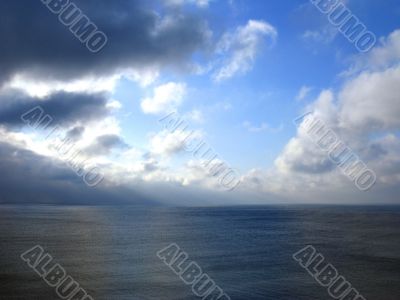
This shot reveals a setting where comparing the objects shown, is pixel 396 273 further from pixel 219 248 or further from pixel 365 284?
pixel 219 248

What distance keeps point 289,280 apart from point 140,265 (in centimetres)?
1669

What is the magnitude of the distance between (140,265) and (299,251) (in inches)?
1087

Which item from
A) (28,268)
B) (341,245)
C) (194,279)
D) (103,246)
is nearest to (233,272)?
(194,279)

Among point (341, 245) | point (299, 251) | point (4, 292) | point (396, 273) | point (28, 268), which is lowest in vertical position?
point (4, 292)

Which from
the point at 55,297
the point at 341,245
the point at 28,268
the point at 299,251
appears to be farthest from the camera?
the point at 341,245

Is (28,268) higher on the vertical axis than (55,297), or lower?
higher

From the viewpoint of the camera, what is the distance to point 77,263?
45.6 meters

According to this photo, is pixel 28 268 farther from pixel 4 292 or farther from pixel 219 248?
pixel 219 248

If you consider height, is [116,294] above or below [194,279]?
below

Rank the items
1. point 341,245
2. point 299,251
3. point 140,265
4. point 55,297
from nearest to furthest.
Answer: point 55,297, point 140,265, point 299,251, point 341,245

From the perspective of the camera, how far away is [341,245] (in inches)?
2689

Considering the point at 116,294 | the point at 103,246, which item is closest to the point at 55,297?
the point at 116,294

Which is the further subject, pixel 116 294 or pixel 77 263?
pixel 77 263

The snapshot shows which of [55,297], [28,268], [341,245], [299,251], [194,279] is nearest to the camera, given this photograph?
[55,297]
